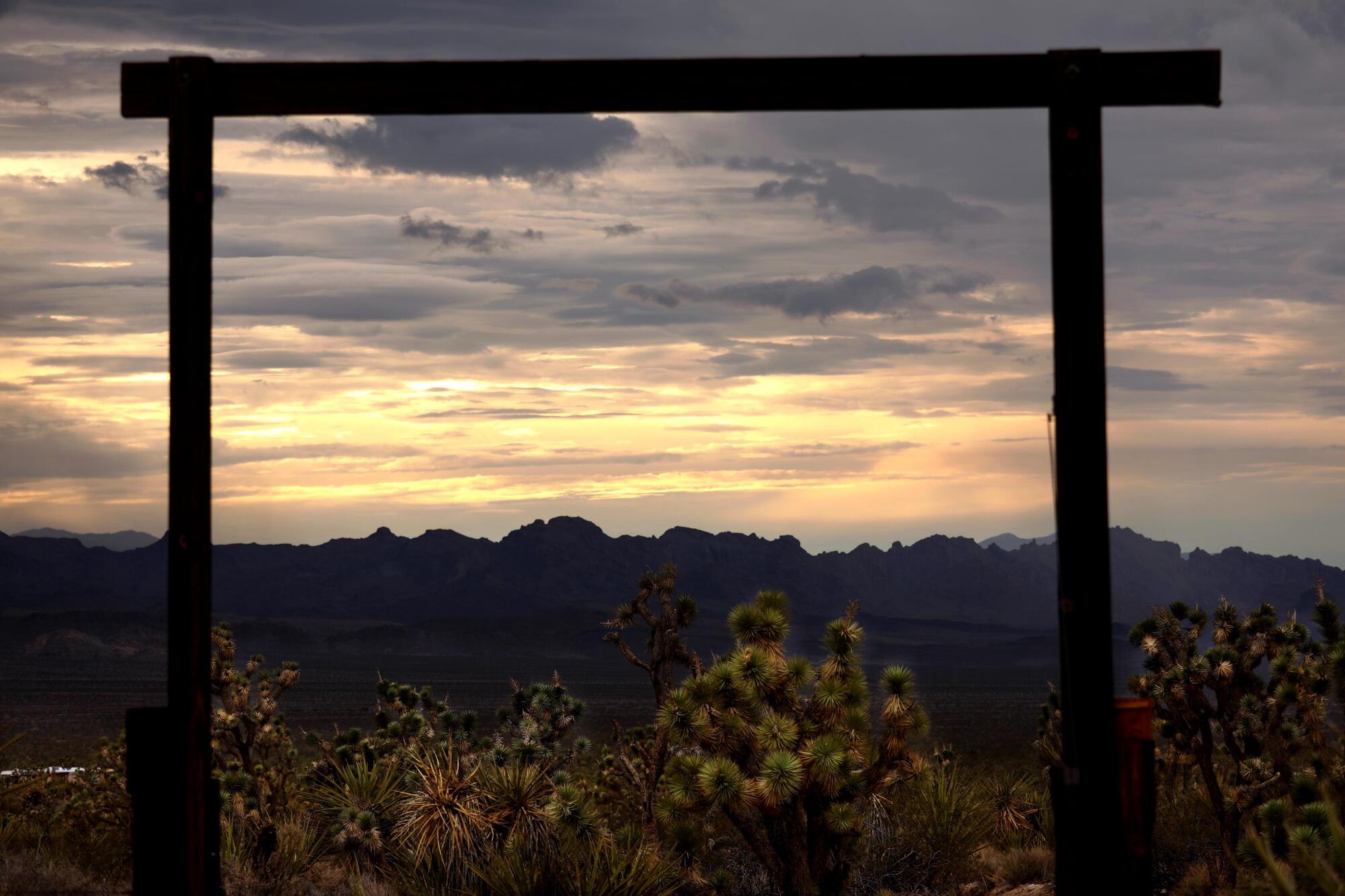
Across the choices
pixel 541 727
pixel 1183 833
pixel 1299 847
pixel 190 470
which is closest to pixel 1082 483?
pixel 1299 847

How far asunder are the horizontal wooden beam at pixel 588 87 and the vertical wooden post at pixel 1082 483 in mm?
393

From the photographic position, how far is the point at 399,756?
16.1 metres

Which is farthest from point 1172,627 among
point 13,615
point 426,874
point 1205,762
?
point 13,615

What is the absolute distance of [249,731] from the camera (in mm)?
17500

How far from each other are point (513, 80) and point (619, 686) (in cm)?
9905

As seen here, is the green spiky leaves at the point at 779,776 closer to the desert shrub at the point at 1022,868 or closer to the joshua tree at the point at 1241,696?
the desert shrub at the point at 1022,868

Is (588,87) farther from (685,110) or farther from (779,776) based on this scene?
(779,776)

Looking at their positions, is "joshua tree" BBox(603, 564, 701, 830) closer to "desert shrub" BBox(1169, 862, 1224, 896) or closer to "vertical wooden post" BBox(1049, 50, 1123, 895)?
"desert shrub" BBox(1169, 862, 1224, 896)

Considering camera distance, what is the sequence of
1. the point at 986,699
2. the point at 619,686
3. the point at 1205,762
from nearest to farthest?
the point at 1205,762, the point at 986,699, the point at 619,686

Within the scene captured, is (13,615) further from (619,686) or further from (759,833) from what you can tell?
(759,833)

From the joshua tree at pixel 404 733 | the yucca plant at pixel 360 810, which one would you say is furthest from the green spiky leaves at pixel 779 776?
the joshua tree at pixel 404 733

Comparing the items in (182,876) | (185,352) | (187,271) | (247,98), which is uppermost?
(247,98)

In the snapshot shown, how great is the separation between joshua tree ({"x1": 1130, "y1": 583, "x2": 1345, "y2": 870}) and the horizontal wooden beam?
33.0 feet

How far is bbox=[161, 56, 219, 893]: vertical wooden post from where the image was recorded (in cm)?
623
